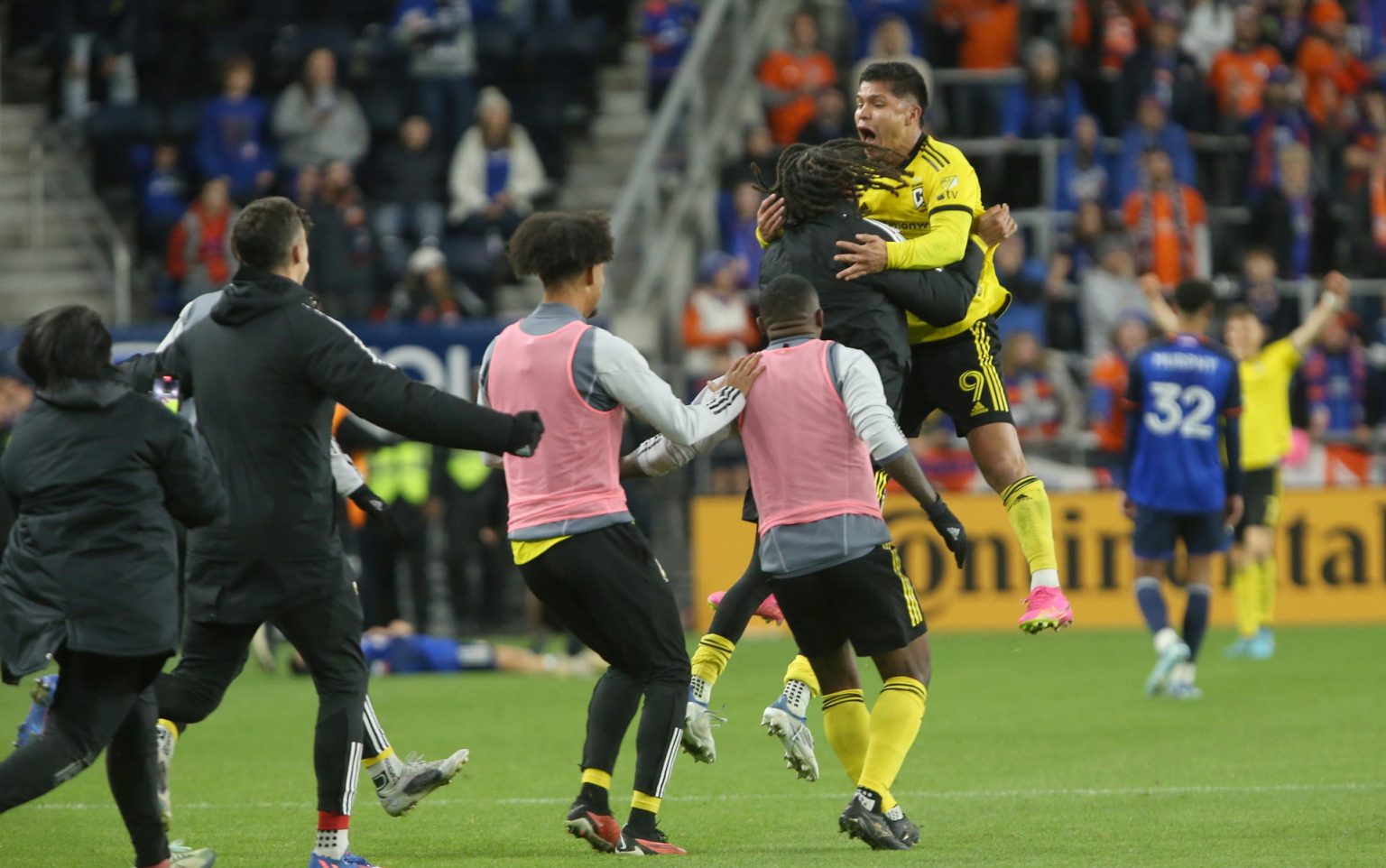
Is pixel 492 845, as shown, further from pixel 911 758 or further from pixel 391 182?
pixel 391 182

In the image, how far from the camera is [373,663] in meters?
16.0

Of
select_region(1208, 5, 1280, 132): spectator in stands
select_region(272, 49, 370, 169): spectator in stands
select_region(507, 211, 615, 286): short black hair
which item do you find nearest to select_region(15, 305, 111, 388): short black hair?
select_region(507, 211, 615, 286): short black hair

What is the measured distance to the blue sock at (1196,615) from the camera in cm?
1342

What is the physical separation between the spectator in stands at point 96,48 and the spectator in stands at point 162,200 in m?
1.19

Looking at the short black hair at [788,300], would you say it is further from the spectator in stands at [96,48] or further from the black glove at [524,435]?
the spectator in stands at [96,48]

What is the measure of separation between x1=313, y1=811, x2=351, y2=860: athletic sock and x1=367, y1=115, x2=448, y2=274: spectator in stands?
13.8 meters

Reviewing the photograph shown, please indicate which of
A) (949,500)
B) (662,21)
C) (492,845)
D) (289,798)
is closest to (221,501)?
(492,845)

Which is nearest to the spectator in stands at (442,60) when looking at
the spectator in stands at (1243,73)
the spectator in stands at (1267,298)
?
the spectator in stands at (1267,298)

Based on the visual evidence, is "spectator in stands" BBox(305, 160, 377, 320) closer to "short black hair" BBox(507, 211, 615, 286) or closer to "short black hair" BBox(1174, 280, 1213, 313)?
"short black hair" BBox(1174, 280, 1213, 313)

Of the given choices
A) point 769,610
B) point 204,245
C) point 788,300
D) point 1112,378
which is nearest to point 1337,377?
point 1112,378

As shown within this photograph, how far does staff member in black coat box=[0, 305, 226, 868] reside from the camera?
6.29m

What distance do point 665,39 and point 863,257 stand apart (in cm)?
1431

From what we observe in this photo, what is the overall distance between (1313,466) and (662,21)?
7655 millimetres

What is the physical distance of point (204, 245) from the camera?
19.9 m
